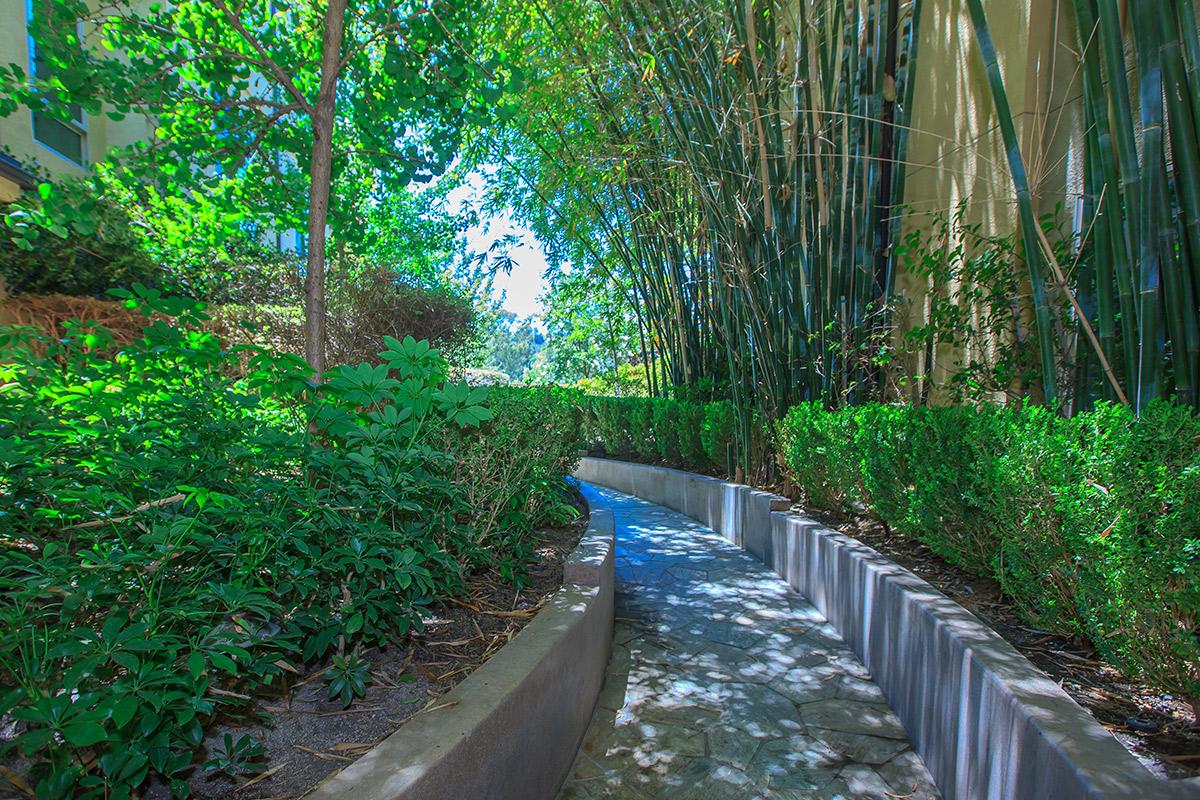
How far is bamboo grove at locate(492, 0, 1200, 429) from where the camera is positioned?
185 centimetres

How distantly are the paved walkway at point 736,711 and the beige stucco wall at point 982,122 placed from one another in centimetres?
168

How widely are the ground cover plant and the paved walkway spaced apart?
31.3 inches

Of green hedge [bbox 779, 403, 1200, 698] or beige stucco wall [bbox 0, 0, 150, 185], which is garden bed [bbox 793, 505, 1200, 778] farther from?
beige stucco wall [bbox 0, 0, 150, 185]

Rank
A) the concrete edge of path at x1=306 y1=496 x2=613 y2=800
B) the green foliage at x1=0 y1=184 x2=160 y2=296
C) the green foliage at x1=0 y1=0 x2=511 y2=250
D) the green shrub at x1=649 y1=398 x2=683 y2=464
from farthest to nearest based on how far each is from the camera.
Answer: the green shrub at x1=649 y1=398 x2=683 y2=464 < the green foliage at x1=0 y1=184 x2=160 y2=296 < the green foliage at x1=0 y1=0 x2=511 y2=250 < the concrete edge of path at x1=306 y1=496 x2=613 y2=800

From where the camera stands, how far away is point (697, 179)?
13.9 feet

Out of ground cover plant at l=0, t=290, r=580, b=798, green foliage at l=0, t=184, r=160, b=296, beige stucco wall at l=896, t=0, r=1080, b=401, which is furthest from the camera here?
green foliage at l=0, t=184, r=160, b=296

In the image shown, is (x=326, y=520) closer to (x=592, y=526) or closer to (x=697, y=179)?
(x=592, y=526)

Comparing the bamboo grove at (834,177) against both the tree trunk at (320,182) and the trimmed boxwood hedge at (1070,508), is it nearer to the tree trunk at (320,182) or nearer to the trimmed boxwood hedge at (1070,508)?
the trimmed boxwood hedge at (1070,508)

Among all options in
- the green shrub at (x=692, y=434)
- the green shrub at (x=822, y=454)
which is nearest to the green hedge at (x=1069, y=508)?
the green shrub at (x=822, y=454)

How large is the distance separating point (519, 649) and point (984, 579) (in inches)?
79.2

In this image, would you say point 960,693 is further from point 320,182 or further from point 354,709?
point 320,182

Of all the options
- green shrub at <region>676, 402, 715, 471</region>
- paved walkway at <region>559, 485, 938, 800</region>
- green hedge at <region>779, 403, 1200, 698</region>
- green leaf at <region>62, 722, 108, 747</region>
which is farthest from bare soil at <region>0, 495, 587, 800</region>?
green shrub at <region>676, 402, 715, 471</region>

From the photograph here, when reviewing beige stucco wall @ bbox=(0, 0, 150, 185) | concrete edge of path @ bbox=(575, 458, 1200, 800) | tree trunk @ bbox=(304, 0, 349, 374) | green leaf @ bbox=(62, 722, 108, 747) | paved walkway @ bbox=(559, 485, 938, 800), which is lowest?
paved walkway @ bbox=(559, 485, 938, 800)

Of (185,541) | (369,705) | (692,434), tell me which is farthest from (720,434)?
(185,541)
